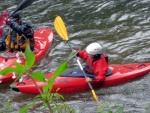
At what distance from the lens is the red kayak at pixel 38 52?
5329 mm

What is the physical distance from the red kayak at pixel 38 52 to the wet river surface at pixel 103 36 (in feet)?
0.53

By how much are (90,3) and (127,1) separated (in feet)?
3.43

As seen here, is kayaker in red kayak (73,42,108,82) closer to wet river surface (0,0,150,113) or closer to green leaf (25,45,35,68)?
wet river surface (0,0,150,113)

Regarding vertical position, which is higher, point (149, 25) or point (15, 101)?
point (15, 101)

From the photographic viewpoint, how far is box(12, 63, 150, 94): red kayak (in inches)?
195

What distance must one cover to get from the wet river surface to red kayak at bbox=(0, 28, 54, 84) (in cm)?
16

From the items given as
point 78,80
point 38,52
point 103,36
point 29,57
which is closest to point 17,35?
point 38,52

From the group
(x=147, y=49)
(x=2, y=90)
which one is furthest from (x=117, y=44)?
(x=2, y=90)

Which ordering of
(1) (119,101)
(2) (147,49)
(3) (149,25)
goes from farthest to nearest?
(3) (149,25)
(2) (147,49)
(1) (119,101)

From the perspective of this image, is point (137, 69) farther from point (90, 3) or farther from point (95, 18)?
point (90, 3)

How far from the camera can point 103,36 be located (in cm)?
732

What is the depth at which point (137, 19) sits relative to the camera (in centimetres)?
798

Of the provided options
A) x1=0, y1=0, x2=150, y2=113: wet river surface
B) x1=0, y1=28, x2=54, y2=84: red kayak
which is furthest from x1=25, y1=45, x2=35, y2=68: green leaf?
x1=0, y1=28, x2=54, y2=84: red kayak

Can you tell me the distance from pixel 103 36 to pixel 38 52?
1625 mm
